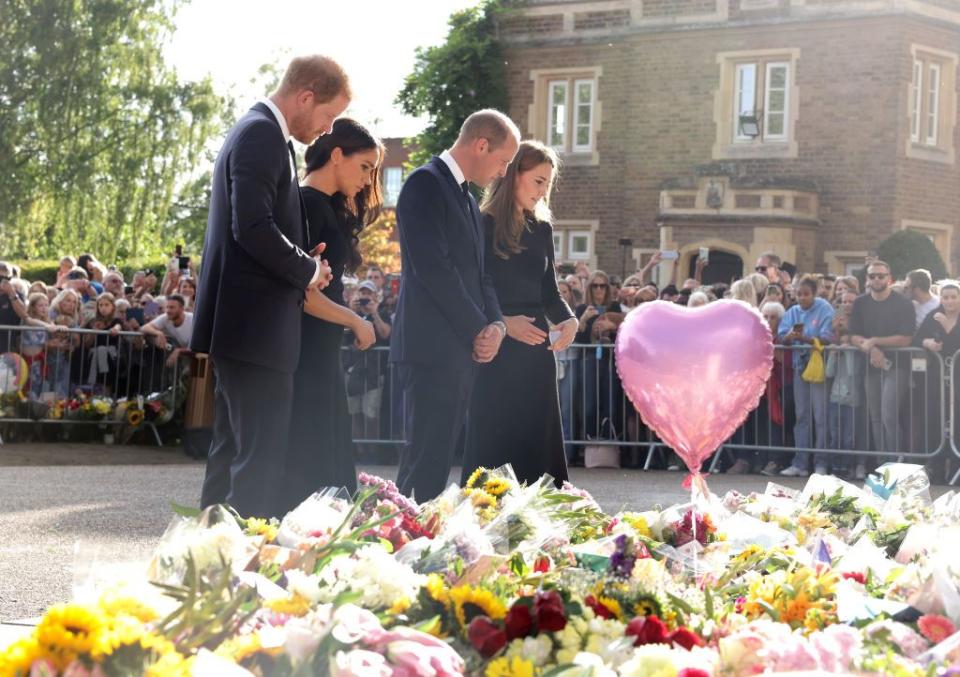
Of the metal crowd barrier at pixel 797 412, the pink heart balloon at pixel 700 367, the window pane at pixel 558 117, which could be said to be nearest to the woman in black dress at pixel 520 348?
the pink heart balloon at pixel 700 367

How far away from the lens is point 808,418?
45.8 feet

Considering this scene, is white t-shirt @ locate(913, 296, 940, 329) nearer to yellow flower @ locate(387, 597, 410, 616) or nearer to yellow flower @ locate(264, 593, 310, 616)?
yellow flower @ locate(387, 597, 410, 616)

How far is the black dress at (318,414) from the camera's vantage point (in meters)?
6.14

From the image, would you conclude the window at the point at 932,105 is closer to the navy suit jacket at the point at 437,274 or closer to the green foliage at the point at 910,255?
the green foliage at the point at 910,255

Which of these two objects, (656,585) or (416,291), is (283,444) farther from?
(656,585)

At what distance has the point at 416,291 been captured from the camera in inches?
264

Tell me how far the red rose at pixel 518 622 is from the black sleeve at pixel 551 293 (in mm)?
4234

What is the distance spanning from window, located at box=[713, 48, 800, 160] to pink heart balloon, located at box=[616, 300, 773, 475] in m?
26.4

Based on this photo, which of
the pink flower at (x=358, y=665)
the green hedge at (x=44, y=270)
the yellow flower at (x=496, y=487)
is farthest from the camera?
the green hedge at (x=44, y=270)

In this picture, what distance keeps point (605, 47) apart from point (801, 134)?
480 cm

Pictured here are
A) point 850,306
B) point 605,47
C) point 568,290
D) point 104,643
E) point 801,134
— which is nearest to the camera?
point 104,643

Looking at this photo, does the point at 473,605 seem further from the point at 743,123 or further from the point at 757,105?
the point at 757,105

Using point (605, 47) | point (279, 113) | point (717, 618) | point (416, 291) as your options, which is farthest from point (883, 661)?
point (605, 47)

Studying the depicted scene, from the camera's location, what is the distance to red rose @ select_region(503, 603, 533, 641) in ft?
10.3
